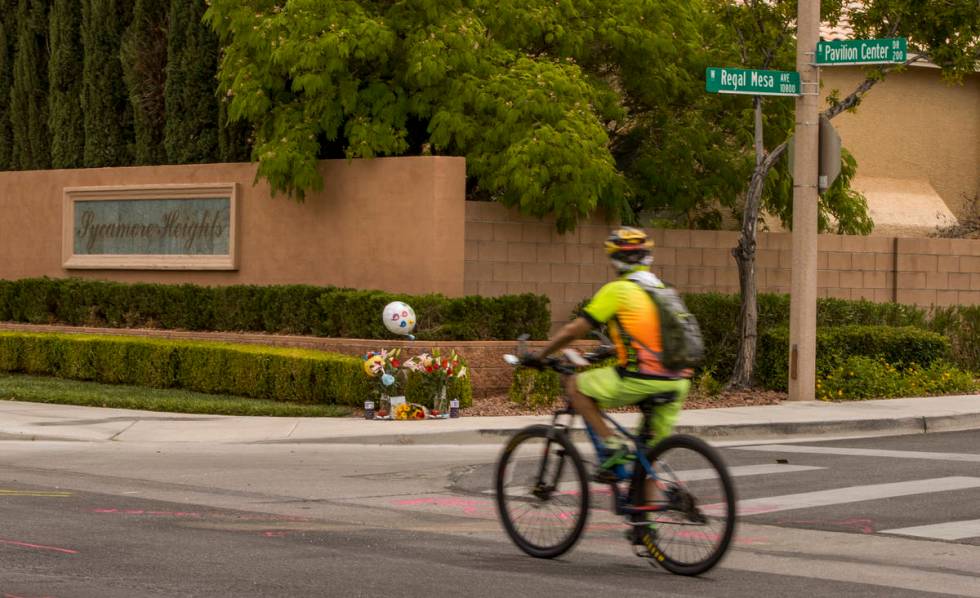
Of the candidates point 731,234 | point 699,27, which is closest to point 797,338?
point 731,234

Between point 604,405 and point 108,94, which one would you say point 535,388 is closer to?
point 604,405

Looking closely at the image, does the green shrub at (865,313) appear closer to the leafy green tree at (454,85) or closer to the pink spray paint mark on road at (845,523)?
the leafy green tree at (454,85)

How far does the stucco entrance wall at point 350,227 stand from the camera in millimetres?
20297

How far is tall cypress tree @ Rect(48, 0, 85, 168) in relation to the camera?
84.7ft

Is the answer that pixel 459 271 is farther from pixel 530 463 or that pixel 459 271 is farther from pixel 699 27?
pixel 530 463

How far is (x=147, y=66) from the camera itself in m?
24.8

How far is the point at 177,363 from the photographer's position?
67.4 ft

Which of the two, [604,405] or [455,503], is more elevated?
[604,405]

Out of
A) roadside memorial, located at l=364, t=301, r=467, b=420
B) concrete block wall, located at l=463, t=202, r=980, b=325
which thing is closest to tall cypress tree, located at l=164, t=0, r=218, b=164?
concrete block wall, located at l=463, t=202, r=980, b=325

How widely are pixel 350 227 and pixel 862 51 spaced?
7285 mm

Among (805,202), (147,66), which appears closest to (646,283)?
(805,202)

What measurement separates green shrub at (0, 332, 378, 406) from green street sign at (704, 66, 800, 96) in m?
4.65

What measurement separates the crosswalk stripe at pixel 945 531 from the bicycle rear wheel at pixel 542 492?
2.50 metres

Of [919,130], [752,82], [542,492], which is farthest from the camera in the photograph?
[919,130]
